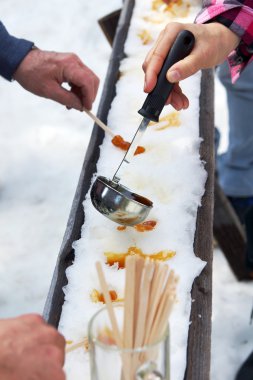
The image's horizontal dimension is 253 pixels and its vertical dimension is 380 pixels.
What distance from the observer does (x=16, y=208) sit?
281cm

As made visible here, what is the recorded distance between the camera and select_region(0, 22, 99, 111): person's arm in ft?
5.72

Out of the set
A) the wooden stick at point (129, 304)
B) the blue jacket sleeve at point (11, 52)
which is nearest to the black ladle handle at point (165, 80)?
the wooden stick at point (129, 304)

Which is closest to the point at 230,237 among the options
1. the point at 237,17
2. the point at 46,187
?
the point at 46,187

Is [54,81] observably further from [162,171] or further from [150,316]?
[150,316]

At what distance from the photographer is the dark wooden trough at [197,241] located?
1058 mm

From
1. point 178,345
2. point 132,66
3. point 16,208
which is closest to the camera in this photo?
point 178,345

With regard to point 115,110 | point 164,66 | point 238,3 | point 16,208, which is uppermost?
point 238,3

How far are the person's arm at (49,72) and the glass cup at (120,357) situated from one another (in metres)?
1.00

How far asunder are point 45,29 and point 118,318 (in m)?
3.74

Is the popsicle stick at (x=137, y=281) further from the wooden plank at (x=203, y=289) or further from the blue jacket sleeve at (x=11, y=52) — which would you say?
the blue jacket sleeve at (x=11, y=52)

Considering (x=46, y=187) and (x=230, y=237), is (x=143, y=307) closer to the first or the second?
(x=230, y=237)

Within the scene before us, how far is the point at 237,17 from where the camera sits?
1.47 meters

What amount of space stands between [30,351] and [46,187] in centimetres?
208

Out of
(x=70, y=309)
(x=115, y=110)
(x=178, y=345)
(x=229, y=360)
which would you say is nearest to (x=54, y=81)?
(x=115, y=110)
